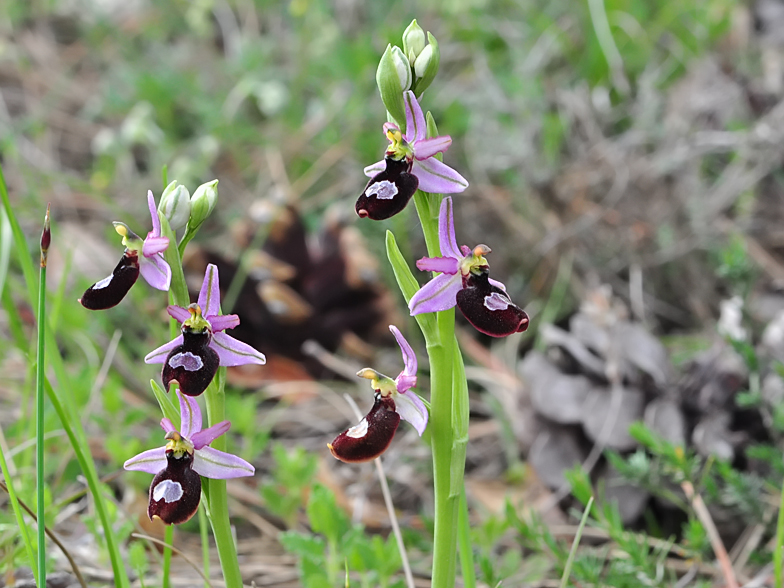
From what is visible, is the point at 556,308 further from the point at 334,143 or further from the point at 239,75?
the point at 239,75

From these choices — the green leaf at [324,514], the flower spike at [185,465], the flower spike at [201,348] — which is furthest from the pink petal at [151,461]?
the green leaf at [324,514]

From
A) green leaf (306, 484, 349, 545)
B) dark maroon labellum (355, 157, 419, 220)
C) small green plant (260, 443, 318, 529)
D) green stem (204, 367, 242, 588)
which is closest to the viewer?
dark maroon labellum (355, 157, 419, 220)

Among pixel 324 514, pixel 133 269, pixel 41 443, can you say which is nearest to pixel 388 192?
pixel 133 269

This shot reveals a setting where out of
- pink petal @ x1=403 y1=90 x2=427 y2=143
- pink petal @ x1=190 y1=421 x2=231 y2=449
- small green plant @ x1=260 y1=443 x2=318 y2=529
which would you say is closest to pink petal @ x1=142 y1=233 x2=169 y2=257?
pink petal @ x1=190 y1=421 x2=231 y2=449

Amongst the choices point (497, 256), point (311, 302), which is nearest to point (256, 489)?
point (311, 302)

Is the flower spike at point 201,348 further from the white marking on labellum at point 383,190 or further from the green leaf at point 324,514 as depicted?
the green leaf at point 324,514

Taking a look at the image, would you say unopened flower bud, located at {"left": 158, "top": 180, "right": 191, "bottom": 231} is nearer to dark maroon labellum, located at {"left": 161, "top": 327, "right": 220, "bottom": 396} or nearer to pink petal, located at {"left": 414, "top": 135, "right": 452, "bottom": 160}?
dark maroon labellum, located at {"left": 161, "top": 327, "right": 220, "bottom": 396}

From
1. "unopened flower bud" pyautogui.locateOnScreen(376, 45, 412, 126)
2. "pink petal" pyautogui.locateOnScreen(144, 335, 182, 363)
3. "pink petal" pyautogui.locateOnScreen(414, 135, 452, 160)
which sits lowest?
"pink petal" pyautogui.locateOnScreen(144, 335, 182, 363)
